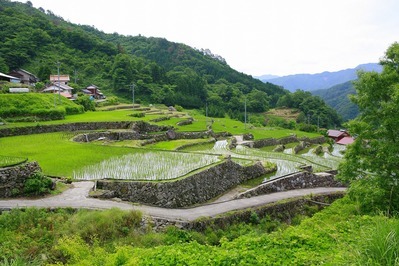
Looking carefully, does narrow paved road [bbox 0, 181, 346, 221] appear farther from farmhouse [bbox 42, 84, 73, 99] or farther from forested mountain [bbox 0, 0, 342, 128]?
forested mountain [bbox 0, 0, 342, 128]

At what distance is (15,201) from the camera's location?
13258 millimetres

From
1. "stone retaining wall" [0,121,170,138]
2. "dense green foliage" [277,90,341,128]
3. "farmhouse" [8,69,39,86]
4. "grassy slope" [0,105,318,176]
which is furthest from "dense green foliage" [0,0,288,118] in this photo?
"grassy slope" [0,105,318,176]

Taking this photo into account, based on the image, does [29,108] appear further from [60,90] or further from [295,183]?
[295,183]

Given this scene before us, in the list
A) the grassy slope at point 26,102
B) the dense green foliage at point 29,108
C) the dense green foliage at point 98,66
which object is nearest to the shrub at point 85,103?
the grassy slope at point 26,102

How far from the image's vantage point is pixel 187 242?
424 inches

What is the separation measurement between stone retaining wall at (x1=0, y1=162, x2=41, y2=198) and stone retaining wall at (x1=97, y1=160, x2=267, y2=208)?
10.5ft

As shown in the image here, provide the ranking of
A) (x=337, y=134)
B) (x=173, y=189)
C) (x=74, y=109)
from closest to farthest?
(x=173, y=189) → (x=74, y=109) → (x=337, y=134)

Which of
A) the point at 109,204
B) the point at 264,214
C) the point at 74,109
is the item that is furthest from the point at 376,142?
the point at 74,109

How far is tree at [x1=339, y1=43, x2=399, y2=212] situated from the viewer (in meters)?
12.5

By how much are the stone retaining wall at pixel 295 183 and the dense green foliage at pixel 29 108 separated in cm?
2364

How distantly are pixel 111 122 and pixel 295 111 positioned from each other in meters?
71.7

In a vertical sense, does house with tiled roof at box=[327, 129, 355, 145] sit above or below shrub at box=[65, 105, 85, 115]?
below

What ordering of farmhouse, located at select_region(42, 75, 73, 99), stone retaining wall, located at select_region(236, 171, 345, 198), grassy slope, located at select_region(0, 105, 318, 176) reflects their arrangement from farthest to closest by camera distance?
farmhouse, located at select_region(42, 75, 73, 99) < grassy slope, located at select_region(0, 105, 318, 176) < stone retaining wall, located at select_region(236, 171, 345, 198)

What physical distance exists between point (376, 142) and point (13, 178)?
15626mm
